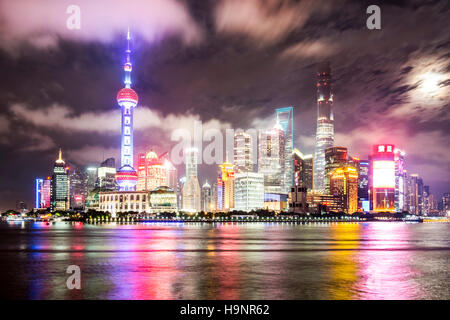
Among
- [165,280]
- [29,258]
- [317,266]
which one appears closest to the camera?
[165,280]

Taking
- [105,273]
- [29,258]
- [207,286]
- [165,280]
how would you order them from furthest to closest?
[29,258], [105,273], [165,280], [207,286]

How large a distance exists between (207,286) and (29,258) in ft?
115

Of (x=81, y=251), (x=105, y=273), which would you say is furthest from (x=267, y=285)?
(x=81, y=251)

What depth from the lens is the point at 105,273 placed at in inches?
1849

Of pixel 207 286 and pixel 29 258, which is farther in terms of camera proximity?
pixel 29 258
